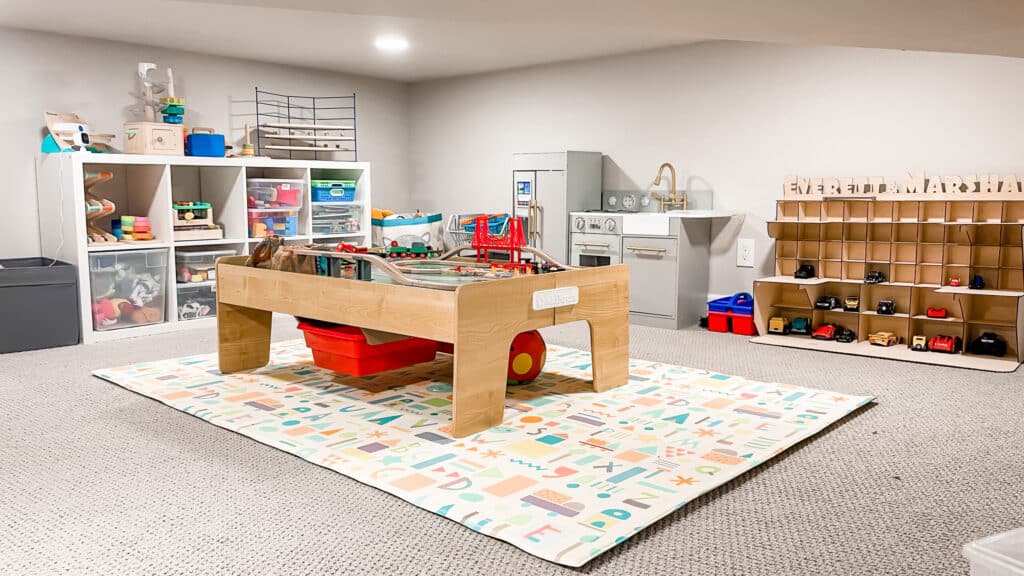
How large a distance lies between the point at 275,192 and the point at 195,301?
1128 millimetres

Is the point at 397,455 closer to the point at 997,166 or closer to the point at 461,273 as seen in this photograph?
the point at 461,273

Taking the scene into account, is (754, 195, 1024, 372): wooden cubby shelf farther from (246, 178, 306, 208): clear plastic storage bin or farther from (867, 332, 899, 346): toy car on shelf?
(246, 178, 306, 208): clear plastic storage bin

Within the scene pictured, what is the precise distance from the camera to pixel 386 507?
2.48m

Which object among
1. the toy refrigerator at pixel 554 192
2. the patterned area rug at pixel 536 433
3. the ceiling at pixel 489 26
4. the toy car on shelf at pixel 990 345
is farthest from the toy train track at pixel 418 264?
the toy car on shelf at pixel 990 345

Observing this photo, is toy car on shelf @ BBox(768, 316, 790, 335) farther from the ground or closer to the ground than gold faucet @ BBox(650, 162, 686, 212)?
closer to the ground

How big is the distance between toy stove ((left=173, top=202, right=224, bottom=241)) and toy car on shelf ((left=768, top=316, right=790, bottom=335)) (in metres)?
4.25

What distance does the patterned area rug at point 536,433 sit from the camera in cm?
242

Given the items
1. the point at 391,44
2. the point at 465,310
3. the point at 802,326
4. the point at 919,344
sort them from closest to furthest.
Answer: the point at 465,310, the point at 919,344, the point at 802,326, the point at 391,44

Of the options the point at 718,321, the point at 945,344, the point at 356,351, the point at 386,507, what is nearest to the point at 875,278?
the point at 945,344

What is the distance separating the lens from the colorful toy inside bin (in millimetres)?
5727

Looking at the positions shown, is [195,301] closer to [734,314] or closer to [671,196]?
[671,196]

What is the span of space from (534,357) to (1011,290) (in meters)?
3.09

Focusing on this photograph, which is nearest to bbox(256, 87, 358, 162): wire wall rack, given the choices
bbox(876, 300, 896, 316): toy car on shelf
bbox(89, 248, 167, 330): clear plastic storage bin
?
bbox(89, 248, 167, 330): clear plastic storage bin

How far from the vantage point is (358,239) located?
23.0 ft
